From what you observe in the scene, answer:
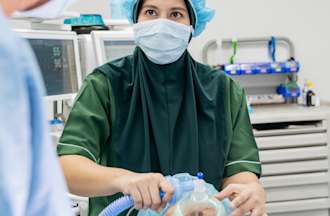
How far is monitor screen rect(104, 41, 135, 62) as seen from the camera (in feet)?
6.43

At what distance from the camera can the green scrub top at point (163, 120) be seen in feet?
3.98

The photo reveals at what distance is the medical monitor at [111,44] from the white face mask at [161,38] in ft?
1.88

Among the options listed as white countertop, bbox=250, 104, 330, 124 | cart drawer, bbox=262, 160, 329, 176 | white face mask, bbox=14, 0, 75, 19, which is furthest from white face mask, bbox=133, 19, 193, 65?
cart drawer, bbox=262, 160, 329, 176

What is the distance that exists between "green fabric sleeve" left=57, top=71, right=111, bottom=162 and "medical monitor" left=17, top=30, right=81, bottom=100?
578mm

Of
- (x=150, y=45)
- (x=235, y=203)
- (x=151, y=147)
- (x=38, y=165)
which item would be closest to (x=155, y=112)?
(x=151, y=147)

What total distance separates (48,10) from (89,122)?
2.20 feet

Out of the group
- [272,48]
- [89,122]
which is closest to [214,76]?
[89,122]

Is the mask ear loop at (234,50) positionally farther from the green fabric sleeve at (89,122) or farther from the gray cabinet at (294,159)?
the green fabric sleeve at (89,122)

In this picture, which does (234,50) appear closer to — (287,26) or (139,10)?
(287,26)

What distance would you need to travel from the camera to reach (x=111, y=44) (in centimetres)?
196

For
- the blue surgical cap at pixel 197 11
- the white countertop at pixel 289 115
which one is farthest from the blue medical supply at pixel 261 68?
the blue surgical cap at pixel 197 11

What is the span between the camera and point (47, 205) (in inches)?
16.9

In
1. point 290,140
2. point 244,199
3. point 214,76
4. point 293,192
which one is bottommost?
point 293,192

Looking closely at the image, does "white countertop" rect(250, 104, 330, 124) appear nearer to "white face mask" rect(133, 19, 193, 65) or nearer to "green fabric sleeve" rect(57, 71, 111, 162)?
"white face mask" rect(133, 19, 193, 65)
